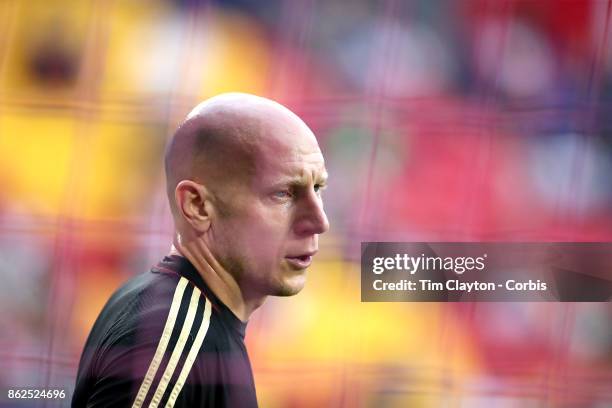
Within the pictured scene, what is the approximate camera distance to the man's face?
1.55 meters

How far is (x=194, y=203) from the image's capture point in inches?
60.8

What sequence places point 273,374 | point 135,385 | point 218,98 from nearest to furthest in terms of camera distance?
point 135,385, point 218,98, point 273,374

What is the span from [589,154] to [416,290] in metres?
0.52

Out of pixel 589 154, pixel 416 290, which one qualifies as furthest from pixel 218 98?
pixel 589 154

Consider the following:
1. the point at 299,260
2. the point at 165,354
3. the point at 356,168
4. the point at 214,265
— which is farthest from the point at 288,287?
the point at 356,168

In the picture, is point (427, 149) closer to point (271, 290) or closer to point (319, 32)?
point (319, 32)

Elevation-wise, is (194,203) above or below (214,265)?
above

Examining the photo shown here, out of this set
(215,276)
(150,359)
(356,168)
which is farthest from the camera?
(356,168)

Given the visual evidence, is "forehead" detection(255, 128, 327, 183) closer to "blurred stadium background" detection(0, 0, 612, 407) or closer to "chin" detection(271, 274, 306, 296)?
"chin" detection(271, 274, 306, 296)

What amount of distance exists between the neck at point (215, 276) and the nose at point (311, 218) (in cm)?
16

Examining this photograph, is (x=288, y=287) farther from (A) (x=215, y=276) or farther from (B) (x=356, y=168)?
(B) (x=356, y=168)

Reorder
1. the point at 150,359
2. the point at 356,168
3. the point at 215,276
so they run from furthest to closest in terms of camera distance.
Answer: the point at 356,168 → the point at 215,276 → the point at 150,359

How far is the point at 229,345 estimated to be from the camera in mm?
1467

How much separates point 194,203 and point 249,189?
0.10m
